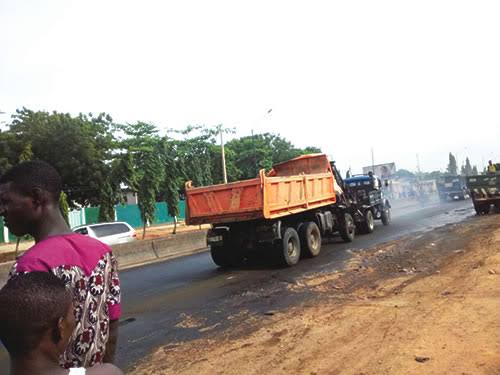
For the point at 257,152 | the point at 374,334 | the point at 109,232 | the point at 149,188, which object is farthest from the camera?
the point at 257,152

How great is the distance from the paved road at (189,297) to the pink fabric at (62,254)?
12.3 feet

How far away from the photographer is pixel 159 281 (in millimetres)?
11250

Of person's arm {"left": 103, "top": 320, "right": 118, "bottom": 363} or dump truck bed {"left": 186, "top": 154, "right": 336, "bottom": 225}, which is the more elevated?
dump truck bed {"left": 186, "top": 154, "right": 336, "bottom": 225}

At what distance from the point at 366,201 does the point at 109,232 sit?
33.4 feet

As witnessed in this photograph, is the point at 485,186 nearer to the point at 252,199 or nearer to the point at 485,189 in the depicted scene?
the point at 485,189

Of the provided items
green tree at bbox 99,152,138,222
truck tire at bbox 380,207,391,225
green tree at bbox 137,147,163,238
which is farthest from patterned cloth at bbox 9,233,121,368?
green tree at bbox 99,152,138,222

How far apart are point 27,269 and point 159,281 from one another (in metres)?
9.63

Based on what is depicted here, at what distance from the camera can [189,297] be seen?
900 centimetres

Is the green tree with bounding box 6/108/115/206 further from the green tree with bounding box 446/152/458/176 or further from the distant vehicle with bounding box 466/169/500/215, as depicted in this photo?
the green tree with bounding box 446/152/458/176

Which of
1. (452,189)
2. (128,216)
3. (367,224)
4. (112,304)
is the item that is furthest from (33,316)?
(452,189)

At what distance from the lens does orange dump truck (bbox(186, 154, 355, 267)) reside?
1102 centimetres

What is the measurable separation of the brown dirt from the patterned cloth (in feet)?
9.47

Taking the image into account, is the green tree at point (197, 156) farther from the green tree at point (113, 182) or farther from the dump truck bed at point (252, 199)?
the dump truck bed at point (252, 199)

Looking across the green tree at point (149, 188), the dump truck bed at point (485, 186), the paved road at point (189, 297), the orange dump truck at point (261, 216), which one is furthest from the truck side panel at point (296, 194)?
the green tree at point (149, 188)
